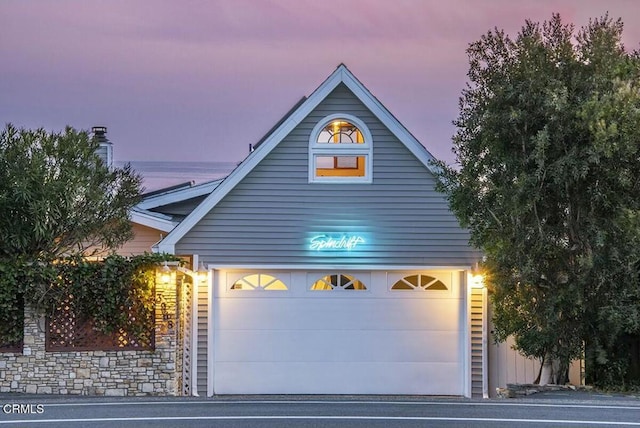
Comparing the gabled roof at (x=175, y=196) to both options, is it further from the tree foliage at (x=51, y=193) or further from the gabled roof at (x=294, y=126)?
the gabled roof at (x=294, y=126)

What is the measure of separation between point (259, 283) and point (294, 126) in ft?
9.70

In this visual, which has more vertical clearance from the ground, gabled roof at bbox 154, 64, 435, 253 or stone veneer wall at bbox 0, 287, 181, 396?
gabled roof at bbox 154, 64, 435, 253

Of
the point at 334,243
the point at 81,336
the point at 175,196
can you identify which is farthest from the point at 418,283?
the point at 175,196

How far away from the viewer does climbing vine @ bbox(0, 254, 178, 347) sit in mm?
15703

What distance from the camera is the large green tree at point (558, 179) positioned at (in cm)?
1475

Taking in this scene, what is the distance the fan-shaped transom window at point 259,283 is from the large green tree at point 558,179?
11.9 feet

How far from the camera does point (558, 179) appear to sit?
48.8 ft

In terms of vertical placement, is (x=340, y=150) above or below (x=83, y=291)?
above

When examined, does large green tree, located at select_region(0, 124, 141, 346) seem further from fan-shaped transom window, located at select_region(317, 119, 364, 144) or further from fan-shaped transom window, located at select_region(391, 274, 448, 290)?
fan-shaped transom window, located at select_region(391, 274, 448, 290)

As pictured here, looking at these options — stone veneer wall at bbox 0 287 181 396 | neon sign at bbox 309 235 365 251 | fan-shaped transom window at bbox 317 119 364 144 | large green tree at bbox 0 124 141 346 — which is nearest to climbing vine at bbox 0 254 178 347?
large green tree at bbox 0 124 141 346

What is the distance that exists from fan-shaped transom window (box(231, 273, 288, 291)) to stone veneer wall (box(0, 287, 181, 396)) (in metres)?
2.02

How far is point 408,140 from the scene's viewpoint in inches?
684

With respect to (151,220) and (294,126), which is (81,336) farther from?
(294,126)

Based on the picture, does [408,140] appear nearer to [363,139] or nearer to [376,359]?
[363,139]
